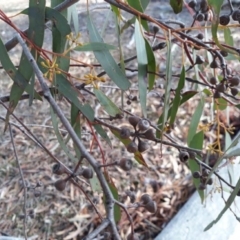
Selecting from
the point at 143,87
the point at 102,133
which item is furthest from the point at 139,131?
the point at 102,133

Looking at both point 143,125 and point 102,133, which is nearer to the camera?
point 143,125

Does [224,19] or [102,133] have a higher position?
[224,19]

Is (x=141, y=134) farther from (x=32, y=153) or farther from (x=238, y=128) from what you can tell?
(x=238, y=128)

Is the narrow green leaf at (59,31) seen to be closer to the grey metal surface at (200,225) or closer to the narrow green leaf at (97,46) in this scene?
the narrow green leaf at (97,46)

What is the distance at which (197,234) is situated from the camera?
55.4 inches

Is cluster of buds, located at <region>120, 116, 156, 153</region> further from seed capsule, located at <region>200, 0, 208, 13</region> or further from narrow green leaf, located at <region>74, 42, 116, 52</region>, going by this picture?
seed capsule, located at <region>200, 0, 208, 13</region>

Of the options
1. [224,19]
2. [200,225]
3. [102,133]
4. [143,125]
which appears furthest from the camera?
[200,225]

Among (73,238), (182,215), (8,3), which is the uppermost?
(8,3)

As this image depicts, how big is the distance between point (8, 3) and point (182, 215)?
159 cm

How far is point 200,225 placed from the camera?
4.76 feet

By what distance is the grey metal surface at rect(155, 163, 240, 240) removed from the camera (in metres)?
1.40

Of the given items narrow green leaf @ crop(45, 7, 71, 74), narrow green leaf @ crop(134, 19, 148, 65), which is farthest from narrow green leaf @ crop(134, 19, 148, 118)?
narrow green leaf @ crop(45, 7, 71, 74)

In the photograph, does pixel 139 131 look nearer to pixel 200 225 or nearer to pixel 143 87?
pixel 143 87

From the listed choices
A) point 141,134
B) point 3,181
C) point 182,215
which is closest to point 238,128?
point 182,215
